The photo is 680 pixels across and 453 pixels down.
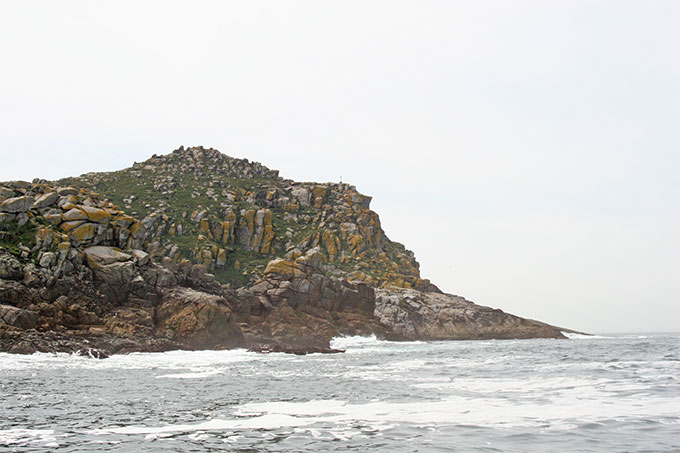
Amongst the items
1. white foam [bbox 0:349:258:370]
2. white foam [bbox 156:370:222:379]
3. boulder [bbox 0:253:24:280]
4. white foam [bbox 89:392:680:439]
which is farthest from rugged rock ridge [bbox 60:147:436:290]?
white foam [bbox 89:392:680:439]

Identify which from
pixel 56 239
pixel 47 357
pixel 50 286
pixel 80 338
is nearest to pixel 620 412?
pixel 47 357

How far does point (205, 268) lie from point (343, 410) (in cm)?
8682

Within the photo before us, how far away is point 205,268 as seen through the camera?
102 m

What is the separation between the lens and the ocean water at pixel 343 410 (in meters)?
13.6

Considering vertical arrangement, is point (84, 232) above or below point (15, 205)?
below

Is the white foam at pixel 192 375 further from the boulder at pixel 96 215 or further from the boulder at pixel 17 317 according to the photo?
the boulder at pixel 96 215

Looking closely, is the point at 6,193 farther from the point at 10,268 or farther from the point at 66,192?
the point at 10,268

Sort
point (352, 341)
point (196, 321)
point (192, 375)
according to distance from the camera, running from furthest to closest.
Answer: point (352, 341) → point (196, 321) → point (192, 375)

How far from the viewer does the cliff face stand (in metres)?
47.8

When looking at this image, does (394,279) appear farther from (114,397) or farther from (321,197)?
(114,397)

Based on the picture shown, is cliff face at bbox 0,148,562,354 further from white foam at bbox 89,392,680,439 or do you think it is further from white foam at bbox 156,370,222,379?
white foam at bbox 89,392,680,439

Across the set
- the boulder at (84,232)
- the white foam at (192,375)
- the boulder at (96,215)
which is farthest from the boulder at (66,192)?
the white foam at (192,375)

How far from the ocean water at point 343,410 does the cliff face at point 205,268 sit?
15435mm

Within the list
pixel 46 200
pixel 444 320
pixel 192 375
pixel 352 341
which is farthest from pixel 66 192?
pixel 444 320
